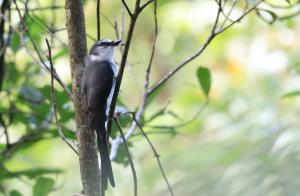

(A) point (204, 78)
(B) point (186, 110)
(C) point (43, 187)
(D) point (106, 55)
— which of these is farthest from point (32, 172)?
(B) point (186, 110)

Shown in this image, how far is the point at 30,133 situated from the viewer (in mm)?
2898

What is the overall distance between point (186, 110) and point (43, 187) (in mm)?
2870

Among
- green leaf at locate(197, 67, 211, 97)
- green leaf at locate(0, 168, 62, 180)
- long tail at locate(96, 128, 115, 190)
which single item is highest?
green leaf at locate(197, 67, 211, 97)

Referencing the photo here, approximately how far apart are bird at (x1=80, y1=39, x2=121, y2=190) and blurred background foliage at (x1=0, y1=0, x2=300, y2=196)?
20 cm

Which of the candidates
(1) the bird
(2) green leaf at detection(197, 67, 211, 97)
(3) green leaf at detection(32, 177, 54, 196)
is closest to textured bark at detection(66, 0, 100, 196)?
(1) the bird

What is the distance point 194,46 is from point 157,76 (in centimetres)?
59

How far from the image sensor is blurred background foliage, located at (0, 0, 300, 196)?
4.86 feet

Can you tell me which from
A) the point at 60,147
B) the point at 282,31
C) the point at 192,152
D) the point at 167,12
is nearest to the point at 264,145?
the point at 192,152

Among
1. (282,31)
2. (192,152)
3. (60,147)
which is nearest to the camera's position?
(192,152)

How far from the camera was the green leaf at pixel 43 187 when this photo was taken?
2443 millimetres

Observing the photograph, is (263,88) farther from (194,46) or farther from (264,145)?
(264,145)

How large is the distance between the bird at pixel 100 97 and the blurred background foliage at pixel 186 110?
0.65 feet

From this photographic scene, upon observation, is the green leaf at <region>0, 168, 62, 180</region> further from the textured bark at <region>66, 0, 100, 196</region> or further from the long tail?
the textured bark at <region>66, 0, 100, 196</region>

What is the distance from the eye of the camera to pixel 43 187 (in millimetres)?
2451
